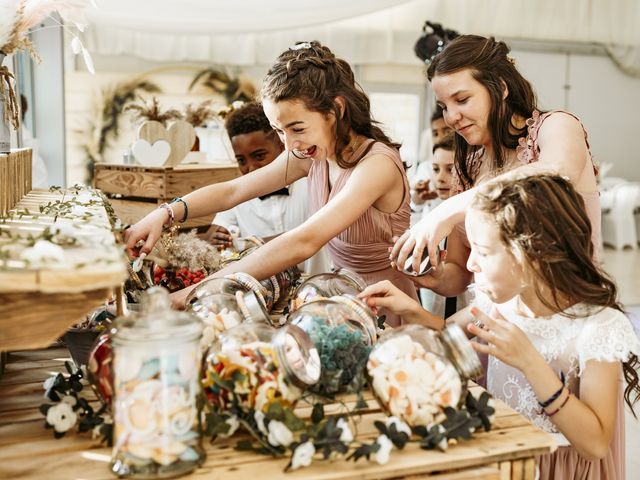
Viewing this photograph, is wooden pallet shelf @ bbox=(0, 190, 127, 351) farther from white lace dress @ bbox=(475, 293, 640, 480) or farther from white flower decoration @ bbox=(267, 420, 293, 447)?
white lace dress @ bbox=(475, 293, 640, 480)

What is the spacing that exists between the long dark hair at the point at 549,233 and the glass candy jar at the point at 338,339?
320 millimetres

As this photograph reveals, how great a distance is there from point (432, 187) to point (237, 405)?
340 centimetres

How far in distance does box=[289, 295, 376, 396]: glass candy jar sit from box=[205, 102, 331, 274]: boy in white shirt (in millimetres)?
1669

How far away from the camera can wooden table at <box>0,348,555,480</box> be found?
991 mm

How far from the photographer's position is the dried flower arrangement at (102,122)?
7.60 metres

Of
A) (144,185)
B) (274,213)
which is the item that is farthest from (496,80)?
(144,185)

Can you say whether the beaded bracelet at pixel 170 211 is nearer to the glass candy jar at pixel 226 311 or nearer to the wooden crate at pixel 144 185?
the glass candy jar at pixel 226 311

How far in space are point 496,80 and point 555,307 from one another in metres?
0.75

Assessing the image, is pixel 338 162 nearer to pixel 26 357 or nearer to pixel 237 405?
pixel 26 357

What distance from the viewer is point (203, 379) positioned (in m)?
1.11

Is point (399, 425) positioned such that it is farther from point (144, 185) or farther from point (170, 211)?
point (144, 185)

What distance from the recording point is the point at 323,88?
1.95 metres

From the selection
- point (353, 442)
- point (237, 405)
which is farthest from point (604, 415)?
point (237, 405)

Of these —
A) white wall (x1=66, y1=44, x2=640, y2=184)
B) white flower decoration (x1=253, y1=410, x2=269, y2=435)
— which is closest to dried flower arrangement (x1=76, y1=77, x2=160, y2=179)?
white wall (x1=66, y1=44, x2=640, y2=184)
